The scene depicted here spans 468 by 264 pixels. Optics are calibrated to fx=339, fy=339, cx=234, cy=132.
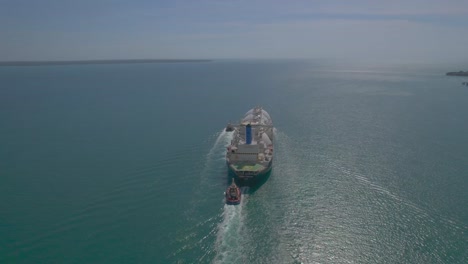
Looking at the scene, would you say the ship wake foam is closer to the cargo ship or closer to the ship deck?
the cargo ship

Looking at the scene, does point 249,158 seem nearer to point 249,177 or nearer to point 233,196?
point 249,177

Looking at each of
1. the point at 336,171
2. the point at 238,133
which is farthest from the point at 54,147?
the point at 336,171

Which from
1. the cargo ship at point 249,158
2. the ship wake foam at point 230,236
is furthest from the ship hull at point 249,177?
the ship wake foam at point 230,236

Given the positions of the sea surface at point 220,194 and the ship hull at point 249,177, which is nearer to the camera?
the sea surface at point 220,194

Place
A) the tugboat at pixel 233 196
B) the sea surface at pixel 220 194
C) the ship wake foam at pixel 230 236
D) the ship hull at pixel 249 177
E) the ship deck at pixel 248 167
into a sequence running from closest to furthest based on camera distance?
the ship wake foam at pixel 230 236
the sea surface at pixel 220 194
the tugboat at pixel 233 196
the ship hull at pixel 249 177
the ship deck at pixel 248 167

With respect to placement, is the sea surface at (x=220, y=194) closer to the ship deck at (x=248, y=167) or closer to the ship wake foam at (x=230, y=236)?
the ship wake foam at (x=230, y=236)

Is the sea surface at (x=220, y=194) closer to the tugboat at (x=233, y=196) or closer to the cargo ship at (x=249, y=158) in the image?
the tugboat at (x=233, y=196)

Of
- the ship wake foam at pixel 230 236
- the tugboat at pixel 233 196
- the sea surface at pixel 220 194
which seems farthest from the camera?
the tugboat at pixel 233 196

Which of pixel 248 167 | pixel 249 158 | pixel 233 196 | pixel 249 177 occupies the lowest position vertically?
pixel 233 196

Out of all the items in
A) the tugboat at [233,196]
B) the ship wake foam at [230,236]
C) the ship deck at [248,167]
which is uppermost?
the ship deck at [248,167]

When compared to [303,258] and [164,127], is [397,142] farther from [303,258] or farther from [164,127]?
[164,127]

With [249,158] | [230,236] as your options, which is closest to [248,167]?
[249,158]

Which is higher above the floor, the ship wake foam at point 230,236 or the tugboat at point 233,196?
the tugboat at point 233,196
